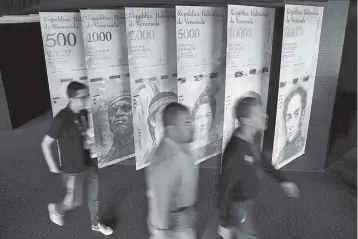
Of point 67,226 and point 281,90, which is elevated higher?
point 281,90

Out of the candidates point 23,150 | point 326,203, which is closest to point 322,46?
point 326,203

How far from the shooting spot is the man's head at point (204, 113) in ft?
Answer: 5.24

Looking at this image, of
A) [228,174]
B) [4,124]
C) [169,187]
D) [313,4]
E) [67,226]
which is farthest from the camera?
[4,124]

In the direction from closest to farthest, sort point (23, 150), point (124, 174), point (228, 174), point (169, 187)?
point (169, 187), point (228, 174), point (124, 174), point (23, 150)

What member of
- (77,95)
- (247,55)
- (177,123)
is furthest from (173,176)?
(247,55)

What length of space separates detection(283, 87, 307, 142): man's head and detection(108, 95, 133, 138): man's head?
0.85m

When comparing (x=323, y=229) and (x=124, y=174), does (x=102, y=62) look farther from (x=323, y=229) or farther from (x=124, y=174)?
(x=323, y=229)

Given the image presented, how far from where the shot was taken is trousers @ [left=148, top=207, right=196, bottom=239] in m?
0.78

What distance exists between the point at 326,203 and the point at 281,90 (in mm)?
595

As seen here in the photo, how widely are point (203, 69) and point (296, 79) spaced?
0.46 m

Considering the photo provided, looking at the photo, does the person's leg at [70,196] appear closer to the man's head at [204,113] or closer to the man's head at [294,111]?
the man's head at [204,113]

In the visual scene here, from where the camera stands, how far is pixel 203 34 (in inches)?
58.3

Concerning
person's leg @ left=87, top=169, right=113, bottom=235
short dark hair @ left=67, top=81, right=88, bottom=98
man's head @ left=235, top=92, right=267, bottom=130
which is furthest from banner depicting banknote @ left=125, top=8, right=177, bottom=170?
man's head @ left=235, top=92, right=267, bottom=130

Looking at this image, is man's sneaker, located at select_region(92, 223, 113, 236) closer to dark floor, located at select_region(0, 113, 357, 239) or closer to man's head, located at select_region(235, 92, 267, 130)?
dark floor, located at select_region(0, 113, 357, 239)
